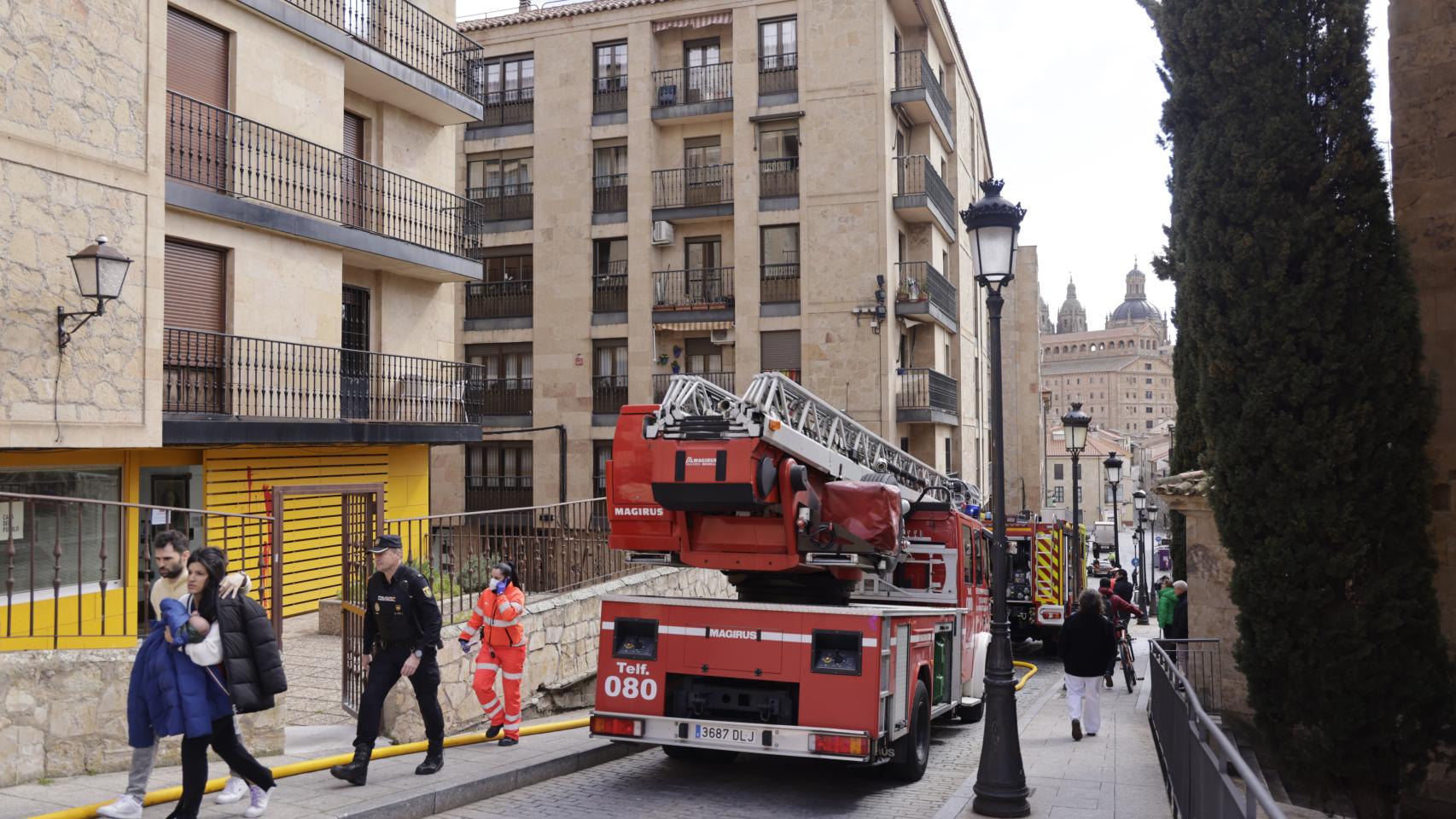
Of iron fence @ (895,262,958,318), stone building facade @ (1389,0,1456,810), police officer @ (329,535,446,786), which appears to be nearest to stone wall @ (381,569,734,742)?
police officer @ (329,535,446,786)

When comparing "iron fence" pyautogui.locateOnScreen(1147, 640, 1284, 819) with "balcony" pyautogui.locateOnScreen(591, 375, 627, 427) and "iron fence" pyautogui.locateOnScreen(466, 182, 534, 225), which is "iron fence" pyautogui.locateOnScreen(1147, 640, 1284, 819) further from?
"iron fence" pyautogui.locateOnScreen(466, 182, 534, 225)

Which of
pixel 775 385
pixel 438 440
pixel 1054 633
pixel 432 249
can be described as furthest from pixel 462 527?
pixel 1054 633

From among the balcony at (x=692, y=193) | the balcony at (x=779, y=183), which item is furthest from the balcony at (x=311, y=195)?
the balcony at (x=779, y=183)

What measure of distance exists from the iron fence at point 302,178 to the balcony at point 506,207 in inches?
373

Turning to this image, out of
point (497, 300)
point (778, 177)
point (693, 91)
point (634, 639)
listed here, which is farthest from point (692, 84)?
point (634, 639)

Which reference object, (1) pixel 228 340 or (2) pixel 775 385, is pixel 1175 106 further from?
(1) pixel 228 340

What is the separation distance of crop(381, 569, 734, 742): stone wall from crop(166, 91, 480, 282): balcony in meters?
6.98

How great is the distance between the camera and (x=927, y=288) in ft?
95.6

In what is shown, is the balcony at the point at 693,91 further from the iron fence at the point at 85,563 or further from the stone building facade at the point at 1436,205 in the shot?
the stone building facade at the point at 1436,205

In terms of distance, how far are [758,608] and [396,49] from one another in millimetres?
14212

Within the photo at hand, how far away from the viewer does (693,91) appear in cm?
2922

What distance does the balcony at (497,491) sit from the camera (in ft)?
101

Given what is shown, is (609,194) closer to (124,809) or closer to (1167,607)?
(1167,607)

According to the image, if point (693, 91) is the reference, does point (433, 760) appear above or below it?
below
